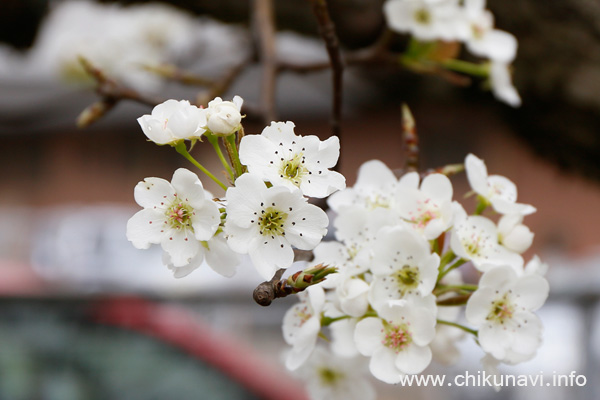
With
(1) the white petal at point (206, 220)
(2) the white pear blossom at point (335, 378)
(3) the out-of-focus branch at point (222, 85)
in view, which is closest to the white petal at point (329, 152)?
(1) the white petal at point (206, 220)

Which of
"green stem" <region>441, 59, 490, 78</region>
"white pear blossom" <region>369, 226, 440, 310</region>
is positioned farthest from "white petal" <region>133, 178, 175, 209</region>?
"green stem" <region>441, 59, 490, 78</region>

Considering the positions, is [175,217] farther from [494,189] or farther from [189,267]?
[494,189]

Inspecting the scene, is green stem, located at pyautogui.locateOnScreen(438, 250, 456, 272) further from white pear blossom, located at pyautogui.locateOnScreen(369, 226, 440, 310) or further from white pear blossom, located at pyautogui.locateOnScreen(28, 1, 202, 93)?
white pear blossom, located at pyautogui.locateOnScreen(28, 1, 202, 93)

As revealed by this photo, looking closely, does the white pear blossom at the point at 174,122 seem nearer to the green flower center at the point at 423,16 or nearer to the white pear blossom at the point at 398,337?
the white pear blossom at the point at 398,337

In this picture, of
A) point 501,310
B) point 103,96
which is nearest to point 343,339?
point 501,310

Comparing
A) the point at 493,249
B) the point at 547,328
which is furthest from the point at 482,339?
the point at 547,328

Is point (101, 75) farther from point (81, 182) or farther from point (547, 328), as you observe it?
point (81, 182)

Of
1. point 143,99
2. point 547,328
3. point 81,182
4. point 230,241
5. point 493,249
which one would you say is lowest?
point 230,241

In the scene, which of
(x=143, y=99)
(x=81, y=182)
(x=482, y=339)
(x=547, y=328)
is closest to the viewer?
(x=482, y=339)
